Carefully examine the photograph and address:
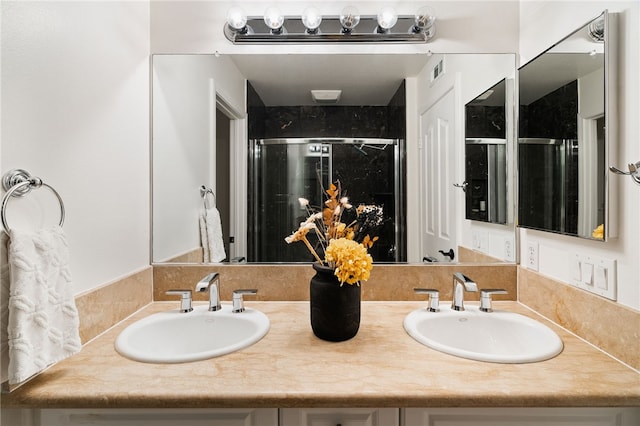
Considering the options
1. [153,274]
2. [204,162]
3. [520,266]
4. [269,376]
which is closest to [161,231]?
[153,274]

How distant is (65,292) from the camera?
2.71 feet

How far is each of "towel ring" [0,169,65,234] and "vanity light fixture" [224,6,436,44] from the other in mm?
967

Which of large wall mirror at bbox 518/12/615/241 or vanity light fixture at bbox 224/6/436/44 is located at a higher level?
vanity light fixture at bbox 224/6/436/44

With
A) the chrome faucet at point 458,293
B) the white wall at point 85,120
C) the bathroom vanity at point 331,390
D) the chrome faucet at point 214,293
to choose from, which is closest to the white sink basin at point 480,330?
the chrome faucet at point 458,293

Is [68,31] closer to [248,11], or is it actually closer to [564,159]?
[248,11]

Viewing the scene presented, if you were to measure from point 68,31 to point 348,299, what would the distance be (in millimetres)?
1135

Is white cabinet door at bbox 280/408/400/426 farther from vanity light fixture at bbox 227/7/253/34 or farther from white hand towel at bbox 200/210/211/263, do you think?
vanity light fixture at bbox 227/7/253/34

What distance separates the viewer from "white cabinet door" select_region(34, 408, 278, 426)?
0.82m

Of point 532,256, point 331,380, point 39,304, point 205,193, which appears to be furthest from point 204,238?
point 532,256

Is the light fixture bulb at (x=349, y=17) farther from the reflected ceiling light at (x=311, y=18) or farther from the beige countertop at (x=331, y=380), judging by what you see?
the beige countertop at (x=331, y=380)

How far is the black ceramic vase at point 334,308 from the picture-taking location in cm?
103

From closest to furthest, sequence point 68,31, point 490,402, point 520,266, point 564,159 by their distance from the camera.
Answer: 1. point 490,402
2. point 68,31
3. point 564,159
4. point 520,266

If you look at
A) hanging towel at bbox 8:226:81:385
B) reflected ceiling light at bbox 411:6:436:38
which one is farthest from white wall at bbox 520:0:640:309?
hanging towel at bbox 8:226:81:385

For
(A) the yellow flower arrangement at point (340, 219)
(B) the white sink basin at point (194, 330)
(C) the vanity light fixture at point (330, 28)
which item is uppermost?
(C) the vanity light fixture at point (330, 28)
